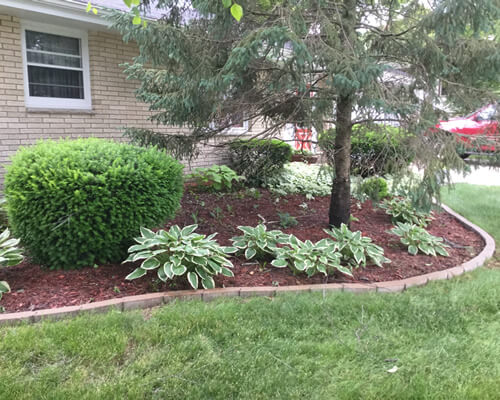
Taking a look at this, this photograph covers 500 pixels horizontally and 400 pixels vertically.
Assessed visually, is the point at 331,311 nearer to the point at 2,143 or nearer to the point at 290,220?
the point at 290,220

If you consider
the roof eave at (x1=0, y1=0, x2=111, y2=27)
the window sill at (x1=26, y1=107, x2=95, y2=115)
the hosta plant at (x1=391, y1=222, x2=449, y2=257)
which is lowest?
the hosta plant at (x1=391, y1=222, x2=449, y2=257)

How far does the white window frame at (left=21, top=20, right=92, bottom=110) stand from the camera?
6293 mm

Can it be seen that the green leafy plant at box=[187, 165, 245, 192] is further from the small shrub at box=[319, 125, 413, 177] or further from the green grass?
the green grass

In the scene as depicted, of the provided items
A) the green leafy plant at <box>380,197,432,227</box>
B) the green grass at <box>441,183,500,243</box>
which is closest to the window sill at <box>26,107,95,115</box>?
the green leafy plant at <box>380,197,432,227</box>

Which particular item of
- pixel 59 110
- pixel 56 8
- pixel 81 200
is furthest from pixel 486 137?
pixel 59 110

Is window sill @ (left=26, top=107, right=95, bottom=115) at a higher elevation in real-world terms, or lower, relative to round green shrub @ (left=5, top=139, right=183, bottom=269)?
higher

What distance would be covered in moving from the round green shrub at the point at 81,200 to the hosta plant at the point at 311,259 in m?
1.38

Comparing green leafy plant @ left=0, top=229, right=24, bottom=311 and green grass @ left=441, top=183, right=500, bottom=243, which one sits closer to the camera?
green leafy plant @ left=0, top=229, right=24, bottom=311

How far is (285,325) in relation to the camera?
9.89 feet

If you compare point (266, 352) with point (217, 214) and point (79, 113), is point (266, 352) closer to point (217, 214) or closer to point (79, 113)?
point (217, 214)

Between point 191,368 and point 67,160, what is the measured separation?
7.45 feet

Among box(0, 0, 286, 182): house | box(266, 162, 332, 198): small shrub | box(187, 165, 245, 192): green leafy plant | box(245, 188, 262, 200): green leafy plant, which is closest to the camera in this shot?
box(0, 0, 286, 182): house

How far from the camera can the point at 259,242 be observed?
4.25 m

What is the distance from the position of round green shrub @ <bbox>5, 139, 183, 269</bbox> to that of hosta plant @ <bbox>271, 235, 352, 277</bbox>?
4.52ft
